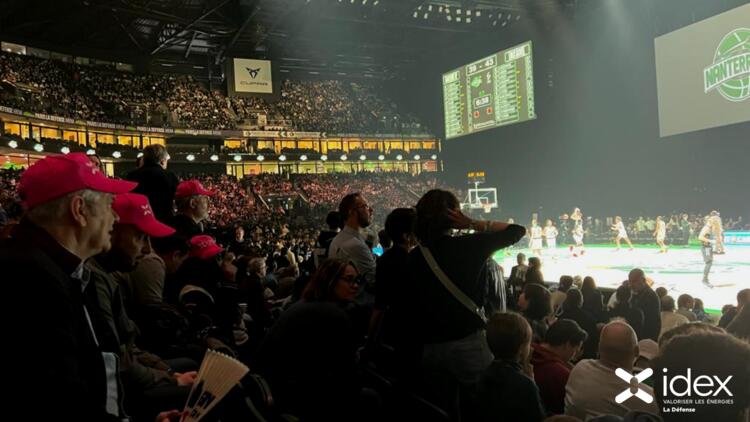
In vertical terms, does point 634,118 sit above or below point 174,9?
below

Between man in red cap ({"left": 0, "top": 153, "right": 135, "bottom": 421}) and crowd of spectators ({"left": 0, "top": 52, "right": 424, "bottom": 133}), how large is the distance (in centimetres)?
2596

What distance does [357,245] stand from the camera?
3814mm

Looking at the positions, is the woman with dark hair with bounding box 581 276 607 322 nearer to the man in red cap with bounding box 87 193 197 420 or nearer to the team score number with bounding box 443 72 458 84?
the man in red cap with bounding box 87 193 197 420

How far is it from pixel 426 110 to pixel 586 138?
1684cm

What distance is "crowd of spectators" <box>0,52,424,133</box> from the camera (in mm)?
26469

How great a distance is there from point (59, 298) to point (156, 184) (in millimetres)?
3510

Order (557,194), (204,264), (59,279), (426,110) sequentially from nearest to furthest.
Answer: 1. (59,279)
2. (204,264)
3. (557,194)
4. (426,110)

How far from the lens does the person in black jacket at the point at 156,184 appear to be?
456 cm

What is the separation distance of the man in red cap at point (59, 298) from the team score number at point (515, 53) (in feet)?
61.9

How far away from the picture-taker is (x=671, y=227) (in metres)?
17.1

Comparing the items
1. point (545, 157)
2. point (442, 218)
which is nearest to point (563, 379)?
point (442, 218)

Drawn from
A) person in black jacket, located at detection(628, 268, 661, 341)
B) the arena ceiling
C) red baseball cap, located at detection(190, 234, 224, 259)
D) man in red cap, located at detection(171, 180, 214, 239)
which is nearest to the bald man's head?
red baseball cap, located at detection(190, 234, 224, 259)

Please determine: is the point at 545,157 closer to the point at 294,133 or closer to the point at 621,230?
the point at 621,230

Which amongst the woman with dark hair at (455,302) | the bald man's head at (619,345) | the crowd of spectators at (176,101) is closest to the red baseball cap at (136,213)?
the woman with dark hair at (455,302)
